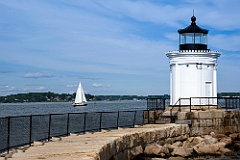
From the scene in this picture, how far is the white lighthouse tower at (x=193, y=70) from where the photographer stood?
24516mm

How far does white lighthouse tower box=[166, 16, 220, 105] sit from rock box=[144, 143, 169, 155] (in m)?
8.15

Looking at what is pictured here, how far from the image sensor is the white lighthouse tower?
2452cm

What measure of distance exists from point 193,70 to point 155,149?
887 cm

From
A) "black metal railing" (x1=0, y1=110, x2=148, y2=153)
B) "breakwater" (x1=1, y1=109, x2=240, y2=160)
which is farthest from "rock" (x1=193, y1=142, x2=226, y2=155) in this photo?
"black metal railing" (x1=0, y1=110, x2=148, y2=153)

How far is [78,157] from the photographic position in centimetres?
1011

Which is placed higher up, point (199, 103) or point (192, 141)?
point (199, 103)

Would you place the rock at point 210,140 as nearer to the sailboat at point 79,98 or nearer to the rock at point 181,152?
the rock at point 181,152

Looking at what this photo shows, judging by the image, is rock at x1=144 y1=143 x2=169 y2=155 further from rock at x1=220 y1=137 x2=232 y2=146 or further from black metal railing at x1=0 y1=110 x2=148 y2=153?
rock at x1=220 y1=137 x2=232 y2=146

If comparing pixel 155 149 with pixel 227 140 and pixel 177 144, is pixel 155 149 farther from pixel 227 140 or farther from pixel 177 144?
pixel 227 140

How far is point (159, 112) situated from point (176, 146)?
5.18 metres

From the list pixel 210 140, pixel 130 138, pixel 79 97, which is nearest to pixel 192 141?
pixel 210 140

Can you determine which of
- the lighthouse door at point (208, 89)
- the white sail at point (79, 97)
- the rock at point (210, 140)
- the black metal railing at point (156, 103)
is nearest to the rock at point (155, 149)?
the rock at point (210, 140)

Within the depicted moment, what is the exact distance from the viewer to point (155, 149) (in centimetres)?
1689

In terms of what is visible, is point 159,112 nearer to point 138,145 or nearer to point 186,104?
point 186,104
